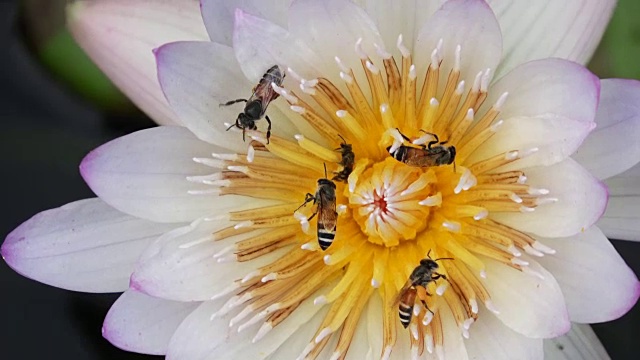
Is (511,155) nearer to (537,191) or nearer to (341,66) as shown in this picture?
(537,191)

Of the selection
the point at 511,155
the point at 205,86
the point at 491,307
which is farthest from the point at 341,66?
the point at 491,307

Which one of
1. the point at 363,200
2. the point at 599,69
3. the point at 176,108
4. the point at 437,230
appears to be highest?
the point at 176,108

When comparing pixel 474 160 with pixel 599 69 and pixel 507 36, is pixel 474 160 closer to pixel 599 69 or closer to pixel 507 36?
pixel 507 36

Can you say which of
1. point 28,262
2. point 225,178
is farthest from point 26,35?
point 225,178

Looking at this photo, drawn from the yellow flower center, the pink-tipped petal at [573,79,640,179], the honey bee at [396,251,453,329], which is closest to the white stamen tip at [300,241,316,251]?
the yellow flower center

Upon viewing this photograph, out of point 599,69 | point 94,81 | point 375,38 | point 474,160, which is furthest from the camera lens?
point 94,81

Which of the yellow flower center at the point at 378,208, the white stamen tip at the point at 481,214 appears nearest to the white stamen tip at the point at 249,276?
the yellow flower center at the point at 378,208
